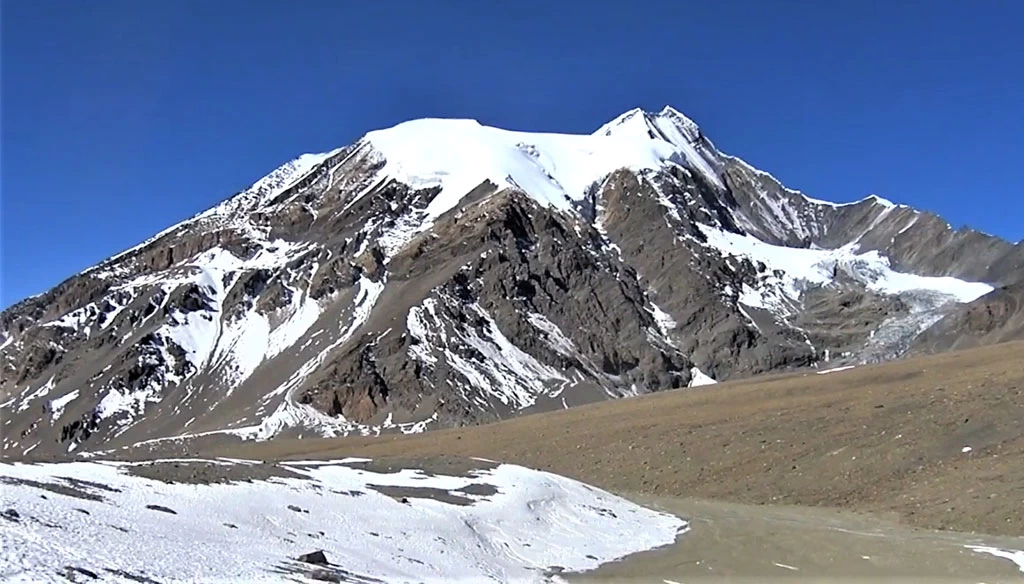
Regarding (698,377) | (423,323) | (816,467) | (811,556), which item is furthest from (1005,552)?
(698,377)

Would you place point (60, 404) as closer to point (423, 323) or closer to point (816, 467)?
point (423, 323)

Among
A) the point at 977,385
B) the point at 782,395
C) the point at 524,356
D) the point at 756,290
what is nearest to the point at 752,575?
the point at 977,385

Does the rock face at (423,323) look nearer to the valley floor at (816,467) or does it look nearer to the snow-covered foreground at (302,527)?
the valley floor at (816,467)

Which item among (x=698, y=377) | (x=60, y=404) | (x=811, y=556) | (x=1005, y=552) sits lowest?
(x=811, y=556)

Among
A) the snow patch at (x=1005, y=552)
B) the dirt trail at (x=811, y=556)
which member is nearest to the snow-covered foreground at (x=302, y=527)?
the dirt trail at (x=811, y=556)

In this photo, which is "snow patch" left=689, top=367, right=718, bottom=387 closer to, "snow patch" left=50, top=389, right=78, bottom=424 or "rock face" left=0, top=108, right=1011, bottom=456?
"rock face" left=0, top=108, right=1011, bottom=456

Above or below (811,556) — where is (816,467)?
above

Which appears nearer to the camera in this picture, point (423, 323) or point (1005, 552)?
point (1005, 552)
